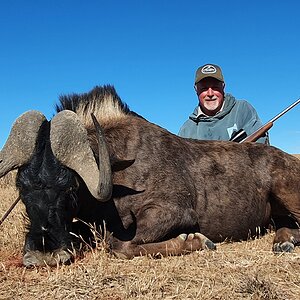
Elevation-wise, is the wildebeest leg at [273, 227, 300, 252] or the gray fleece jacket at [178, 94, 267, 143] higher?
the gray fleece jacket at [178, 94, 267, 143]

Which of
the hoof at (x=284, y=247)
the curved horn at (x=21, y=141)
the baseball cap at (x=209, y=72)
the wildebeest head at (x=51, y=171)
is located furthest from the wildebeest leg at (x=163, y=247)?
the baseball cap at (x=209, y=72)

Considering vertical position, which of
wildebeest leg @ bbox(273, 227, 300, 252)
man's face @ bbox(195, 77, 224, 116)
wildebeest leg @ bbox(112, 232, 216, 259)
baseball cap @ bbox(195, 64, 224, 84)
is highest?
baseball cap @ bbox(195, 64, 224, 84)

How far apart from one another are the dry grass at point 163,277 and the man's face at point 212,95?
13.1ft

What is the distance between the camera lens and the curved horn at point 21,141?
4.69m

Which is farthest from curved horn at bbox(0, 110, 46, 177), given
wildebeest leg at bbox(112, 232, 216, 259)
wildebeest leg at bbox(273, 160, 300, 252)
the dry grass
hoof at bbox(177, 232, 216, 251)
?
wildebeest leg at bbox(273, 160, 300, 252)

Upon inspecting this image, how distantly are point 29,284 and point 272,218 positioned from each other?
3.63 meters

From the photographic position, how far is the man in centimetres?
842

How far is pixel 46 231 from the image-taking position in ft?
14.6

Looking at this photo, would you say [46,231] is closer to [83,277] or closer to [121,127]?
[83,277]

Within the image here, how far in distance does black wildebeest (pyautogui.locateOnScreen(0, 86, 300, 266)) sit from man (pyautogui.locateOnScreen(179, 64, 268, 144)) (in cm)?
178

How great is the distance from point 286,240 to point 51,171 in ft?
8.92

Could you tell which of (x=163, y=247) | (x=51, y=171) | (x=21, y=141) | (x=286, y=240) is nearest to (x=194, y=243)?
(x=163, y=247)

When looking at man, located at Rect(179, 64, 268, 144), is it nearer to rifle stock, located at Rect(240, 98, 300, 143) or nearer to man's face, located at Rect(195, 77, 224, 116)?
man's face, located at Rect(195, 77, 224, 116)

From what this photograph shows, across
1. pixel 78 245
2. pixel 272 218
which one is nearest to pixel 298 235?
pixel 272 218
